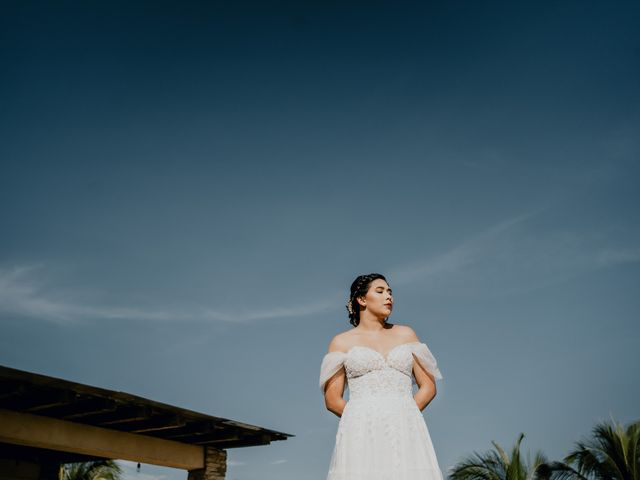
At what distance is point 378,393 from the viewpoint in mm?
3775

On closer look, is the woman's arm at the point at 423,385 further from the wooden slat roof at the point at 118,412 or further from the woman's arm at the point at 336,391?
the wooden slat roof at the point at 118,412

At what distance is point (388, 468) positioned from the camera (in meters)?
3.48

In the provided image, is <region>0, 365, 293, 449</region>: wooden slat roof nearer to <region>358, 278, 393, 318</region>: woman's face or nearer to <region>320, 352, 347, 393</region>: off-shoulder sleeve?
<region>320, 352, 347, 393</region>: off-shoulder sleeve

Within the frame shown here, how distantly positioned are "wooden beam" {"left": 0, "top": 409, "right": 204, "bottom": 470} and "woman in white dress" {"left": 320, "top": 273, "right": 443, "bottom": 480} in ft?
24.0

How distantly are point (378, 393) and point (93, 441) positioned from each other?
8.30 meters

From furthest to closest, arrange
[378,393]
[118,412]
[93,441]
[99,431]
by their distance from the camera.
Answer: [99,431], [93,441], [118,412], [378,393]

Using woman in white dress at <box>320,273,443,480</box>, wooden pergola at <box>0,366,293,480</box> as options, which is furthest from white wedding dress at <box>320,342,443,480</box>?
wooden pergola at <box>0,366,293,480</box>

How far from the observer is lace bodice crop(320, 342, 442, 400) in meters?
3.80

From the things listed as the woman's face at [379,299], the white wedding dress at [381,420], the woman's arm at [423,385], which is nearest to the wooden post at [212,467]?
the white wedding dress at [381,420]

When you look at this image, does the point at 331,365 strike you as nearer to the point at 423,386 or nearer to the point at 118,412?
the point at 423,386

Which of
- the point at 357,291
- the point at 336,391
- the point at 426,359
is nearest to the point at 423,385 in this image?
the point at 426,359

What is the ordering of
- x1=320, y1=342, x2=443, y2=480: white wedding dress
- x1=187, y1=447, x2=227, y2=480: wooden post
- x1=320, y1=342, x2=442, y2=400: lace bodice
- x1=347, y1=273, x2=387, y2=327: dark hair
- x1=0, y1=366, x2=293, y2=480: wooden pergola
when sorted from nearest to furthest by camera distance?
x1=320, y1=342, x2=443, y2=480: white wedding dress, x1=320, y1=342, x2=442, y2=400: lace bodice, x1=347, y1=273, x2=387, y2=327: dark hair, x1=0, y1=366, x2=293, y2=480: wooden pergola, x1=187, y1=447, x2=227, y2=480: wooden post

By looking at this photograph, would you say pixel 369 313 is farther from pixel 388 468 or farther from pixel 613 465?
pixel 613 465

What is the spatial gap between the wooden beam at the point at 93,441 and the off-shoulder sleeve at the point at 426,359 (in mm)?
7839
